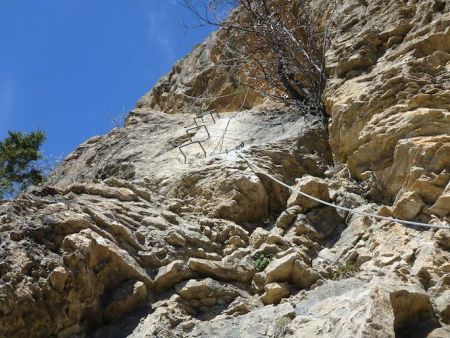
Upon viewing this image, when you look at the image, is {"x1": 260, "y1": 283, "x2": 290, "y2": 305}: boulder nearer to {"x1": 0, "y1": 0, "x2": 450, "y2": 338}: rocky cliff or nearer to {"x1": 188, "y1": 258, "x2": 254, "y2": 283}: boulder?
{"x1": 0, "y1": 0, "x2": 450, "y2": 338}: rocky cliff

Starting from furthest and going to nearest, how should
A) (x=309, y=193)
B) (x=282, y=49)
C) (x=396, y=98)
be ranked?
(x=282, y=49)
(x=396, y=98)
(x=309, y=193)

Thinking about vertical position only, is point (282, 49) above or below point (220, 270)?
above

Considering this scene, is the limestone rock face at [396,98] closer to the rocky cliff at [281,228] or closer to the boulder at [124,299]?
the rocky cliff at [281,228]

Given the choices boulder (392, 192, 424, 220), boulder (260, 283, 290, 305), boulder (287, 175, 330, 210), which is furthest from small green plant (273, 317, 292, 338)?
boulder (287, 175, 330, 210)

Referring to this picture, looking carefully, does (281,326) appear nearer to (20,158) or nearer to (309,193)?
(309,193)

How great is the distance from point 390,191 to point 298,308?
204 cm

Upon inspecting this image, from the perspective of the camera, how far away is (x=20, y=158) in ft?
50.6

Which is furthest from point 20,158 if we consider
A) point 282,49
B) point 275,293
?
point 275,293

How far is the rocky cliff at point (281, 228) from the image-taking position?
4.32 metres

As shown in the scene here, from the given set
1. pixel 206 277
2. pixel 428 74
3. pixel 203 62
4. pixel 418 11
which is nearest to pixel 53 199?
pixel 206 277

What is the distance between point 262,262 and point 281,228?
2.33 ft

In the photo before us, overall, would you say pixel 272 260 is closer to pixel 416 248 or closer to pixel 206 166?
pixel 416 248

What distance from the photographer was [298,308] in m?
4.34

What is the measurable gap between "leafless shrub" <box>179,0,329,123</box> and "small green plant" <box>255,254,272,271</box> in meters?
3.20
